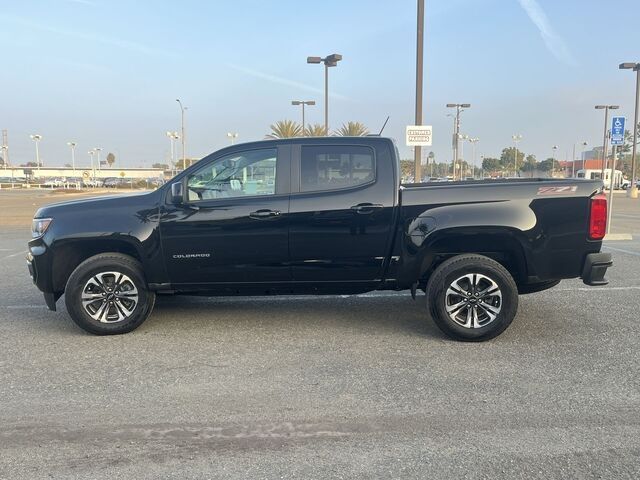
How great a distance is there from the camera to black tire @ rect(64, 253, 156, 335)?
5.07 m

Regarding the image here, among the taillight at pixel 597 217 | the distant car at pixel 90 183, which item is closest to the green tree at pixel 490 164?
the distant car at pixel 90 183

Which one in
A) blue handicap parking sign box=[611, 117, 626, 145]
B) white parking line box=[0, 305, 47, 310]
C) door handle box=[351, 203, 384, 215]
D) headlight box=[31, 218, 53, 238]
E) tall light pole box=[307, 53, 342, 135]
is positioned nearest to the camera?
door handle box=[351, 203, 384, 215]

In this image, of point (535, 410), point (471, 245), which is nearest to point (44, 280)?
point (471, 245)

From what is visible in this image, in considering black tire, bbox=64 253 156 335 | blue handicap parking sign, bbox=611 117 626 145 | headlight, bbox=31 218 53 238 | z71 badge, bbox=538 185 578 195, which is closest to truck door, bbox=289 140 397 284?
z71 badge, bbox=538 185 578 195

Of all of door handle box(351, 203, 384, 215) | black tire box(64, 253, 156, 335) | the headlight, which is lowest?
black tire box(64, 253, 156, 335)

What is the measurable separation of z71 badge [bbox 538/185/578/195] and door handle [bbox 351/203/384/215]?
4.95ft

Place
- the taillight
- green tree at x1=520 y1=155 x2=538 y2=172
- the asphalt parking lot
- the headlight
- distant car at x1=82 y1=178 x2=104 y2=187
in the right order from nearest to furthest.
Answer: the asphalt parking lot, the taillight, the headlight, distant car at x1=82 y1=178 x2=104 y2=187, green tree at x1=520 y1=155 x2=538 y2=172

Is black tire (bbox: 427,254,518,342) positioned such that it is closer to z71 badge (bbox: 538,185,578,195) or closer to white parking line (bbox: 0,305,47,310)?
z71 badge (bbox: 538,185,578,195)

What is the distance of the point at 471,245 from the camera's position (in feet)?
16.6

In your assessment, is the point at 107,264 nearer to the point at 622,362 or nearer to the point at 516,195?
the point at 516,195

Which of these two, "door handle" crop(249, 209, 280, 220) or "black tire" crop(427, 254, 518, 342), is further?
"door handle" crop(249, 209, 280, 220)

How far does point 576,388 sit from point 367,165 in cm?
267

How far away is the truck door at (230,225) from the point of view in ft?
16.6

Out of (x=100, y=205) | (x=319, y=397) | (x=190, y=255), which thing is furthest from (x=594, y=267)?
(x=100, y=205)
